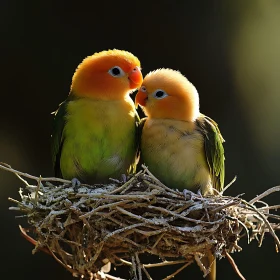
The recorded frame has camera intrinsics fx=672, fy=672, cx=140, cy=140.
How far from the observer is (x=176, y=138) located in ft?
8.43

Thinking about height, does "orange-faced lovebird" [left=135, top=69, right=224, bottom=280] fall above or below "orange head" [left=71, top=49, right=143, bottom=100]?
below

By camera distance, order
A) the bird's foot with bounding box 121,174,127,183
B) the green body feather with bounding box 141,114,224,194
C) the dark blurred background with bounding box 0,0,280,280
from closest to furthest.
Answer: the bird's foot with bounding box 121,174,127,183 → the green body feather with bounding box 141,114,224,194 → the dark blurred background with bounding box 0,0,280,280

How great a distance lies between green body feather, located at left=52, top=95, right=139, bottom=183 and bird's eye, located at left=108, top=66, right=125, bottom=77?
0.12 metres

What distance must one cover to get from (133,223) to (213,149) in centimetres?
55

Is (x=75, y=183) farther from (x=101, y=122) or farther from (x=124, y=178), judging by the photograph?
(x=101, y=122)

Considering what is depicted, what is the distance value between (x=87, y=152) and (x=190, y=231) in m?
0.61

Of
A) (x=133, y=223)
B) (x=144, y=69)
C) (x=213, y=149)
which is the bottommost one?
(x=133, y=223)

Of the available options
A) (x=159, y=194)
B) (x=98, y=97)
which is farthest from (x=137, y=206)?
(x=98, y=97)

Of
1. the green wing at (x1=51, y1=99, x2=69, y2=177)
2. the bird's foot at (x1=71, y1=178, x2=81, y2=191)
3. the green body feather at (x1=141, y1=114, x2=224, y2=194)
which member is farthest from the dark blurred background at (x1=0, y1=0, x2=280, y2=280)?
the bird's foot at (x1=71, y1=178, x2=81, y2=191)

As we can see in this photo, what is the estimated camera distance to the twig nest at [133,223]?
2217mm

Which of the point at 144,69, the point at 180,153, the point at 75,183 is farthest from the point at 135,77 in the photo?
the point at 144,69

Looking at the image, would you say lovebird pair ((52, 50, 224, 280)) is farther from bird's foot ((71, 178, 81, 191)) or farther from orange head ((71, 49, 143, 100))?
bird's foot ((71, 178, 81, 191))

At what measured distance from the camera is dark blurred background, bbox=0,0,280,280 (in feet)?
11.5

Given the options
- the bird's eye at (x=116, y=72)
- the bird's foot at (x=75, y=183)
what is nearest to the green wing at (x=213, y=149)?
the bird's eye at (x=116, y=72)
